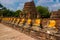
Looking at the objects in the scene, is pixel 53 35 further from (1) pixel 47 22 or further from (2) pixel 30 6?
(2) pixel 30 6

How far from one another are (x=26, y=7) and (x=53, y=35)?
34.3 metres

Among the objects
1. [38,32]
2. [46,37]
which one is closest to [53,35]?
[46,37]

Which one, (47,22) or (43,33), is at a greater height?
(47,22)

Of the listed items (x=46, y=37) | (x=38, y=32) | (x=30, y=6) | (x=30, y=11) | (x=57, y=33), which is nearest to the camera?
(x=57, y=33)

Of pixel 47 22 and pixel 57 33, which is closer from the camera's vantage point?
pixel 57 33

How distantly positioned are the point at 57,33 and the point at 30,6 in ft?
113

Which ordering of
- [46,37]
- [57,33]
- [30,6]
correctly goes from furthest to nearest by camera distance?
[30,6]
[46,37]
[57,33]

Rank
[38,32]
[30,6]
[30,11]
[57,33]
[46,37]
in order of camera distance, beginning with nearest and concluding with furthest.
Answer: [57,33] < [46,37] < [38,32] < [30,11] < [30,6]

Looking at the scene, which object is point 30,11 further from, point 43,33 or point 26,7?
point 43,33

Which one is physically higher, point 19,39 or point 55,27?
point 55,27

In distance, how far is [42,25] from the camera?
31.2 ft

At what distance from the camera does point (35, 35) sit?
9.85 meters

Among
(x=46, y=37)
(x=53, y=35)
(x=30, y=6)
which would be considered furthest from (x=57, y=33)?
(x=30, y=6)

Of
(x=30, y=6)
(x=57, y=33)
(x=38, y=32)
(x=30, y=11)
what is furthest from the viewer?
(x=30, y=6)
